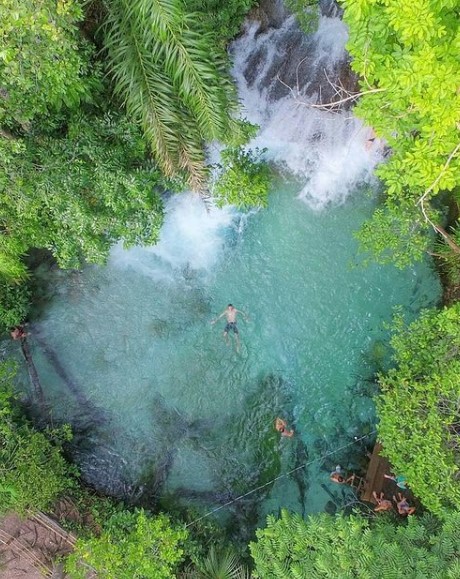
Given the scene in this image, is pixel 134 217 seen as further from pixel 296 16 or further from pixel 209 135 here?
pixel 296 16

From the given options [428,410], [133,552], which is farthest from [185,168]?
[133,552]

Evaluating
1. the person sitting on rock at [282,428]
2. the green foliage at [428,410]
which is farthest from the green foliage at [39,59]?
the person sitting on rock at [282,428]

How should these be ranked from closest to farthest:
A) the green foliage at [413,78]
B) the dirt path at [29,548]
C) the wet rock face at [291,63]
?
1. the green foliage at [413,78]
2. the wet rock face at [291,63]
3. the dirt path at [29,548]

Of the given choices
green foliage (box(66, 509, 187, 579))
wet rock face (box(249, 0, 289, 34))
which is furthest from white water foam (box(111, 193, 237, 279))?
green foliage (box(66, 509, 187, 579))

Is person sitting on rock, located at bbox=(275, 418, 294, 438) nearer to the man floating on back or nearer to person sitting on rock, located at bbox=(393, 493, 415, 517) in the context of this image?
the man floating on back

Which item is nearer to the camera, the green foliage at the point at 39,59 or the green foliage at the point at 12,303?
the green foliage at the point at 39,59

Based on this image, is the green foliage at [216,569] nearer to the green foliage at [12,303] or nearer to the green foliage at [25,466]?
the green foliage at [25,466]

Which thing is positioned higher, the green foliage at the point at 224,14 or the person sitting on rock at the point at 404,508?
the green foliage at the point at 224,14

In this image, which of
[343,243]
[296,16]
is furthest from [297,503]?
[296,16]
